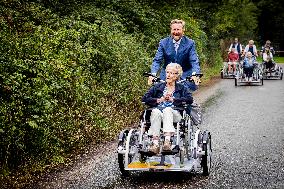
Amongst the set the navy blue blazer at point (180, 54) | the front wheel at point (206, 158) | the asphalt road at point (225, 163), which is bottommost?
the asphalt road at point (225, 163)

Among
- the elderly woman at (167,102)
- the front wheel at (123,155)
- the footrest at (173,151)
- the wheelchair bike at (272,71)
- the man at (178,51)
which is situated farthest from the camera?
the wheelchair bike at (272,71)

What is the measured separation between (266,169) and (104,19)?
9.19 m

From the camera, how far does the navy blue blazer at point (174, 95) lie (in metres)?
8.06

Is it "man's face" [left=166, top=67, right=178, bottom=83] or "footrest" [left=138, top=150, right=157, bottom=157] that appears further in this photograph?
"man's face" [left=166, top=67, right=178, bottom=83]

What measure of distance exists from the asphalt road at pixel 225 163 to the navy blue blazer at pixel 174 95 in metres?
1.06

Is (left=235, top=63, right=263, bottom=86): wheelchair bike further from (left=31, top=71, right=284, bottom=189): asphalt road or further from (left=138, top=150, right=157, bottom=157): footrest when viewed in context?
(left=138, top=150, right=157, bottom=157): footrest

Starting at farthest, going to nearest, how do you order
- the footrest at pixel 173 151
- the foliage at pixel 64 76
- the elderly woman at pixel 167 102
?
the foliage at pixel 64 76
the elderly woman at pixel 167 102
the footrest at pixel 173 151

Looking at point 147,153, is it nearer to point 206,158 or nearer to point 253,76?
point 206,158

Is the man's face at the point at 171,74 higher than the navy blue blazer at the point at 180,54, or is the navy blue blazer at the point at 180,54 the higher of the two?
the navy blue blazer at the point at 180,54

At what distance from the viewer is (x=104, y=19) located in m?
16.6

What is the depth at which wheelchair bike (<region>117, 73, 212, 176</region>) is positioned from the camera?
25.2ft

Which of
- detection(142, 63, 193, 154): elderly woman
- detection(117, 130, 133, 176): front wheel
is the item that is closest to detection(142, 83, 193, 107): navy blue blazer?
detection(142, 63, 193, 154): elderly woman

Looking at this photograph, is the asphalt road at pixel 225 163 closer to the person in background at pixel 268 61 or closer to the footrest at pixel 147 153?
the footrest at pixel 147 153

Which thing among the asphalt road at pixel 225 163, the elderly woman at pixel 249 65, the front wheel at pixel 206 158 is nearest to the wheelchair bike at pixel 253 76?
the elderly woman at pixel 249 65
